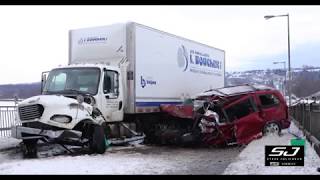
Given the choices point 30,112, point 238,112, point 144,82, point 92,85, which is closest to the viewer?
point 30,112

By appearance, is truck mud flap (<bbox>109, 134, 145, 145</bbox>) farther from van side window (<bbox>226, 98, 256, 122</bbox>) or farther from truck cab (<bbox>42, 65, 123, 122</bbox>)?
van side window (<bbox>226, 98, 256, 122</bbox>)

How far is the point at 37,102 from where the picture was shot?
41.7 feet

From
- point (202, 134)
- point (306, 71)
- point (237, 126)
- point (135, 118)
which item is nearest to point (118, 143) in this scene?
point (135, 118)

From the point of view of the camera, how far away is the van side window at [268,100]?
17750 millimetres

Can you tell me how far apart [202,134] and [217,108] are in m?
1.09

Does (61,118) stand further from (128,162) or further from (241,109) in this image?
(241,109)

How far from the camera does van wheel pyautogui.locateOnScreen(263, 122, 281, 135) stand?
1727 centimetres

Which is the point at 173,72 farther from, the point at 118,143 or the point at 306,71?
the point at 306,71

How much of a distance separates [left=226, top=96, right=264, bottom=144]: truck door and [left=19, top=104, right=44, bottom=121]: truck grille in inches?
253

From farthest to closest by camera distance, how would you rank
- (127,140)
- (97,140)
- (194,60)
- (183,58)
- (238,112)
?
(194,60) < (183,58) < (238,112) < (127,140) < (97,140)

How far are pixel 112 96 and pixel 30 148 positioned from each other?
3.13 metres

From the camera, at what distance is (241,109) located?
1712 centimetres

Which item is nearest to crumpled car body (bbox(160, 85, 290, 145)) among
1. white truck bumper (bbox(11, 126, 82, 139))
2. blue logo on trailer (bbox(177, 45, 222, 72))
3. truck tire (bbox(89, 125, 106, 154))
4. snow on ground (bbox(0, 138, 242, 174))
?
snow on ground (bbox(0, 138, 242, 174))

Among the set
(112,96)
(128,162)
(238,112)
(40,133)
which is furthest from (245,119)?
(40,133)
